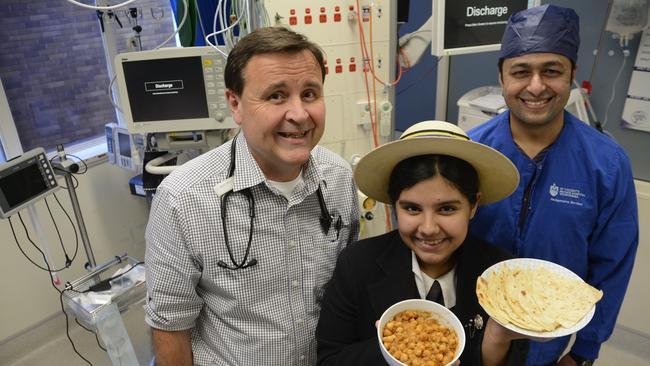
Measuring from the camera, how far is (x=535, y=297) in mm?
992

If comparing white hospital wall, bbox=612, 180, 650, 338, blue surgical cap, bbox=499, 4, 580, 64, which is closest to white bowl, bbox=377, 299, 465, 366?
blue surgical cap, bbox=499, 4, 580, 64

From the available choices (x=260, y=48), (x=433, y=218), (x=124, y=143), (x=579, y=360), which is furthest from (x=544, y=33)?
(x=124, y=143)

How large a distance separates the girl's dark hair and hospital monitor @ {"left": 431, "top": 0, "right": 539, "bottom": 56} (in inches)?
43.6

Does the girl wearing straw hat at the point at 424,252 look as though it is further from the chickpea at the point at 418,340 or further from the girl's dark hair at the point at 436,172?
the chickpea at the point at 418,340

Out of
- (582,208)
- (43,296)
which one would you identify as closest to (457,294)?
(582,208)

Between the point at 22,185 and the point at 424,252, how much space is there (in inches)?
69.1

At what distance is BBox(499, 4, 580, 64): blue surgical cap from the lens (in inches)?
50.6

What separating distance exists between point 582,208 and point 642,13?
147 cm

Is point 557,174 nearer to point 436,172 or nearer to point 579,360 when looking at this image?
point 436,172

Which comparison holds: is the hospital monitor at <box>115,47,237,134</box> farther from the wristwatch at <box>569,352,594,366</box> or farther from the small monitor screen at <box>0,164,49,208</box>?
the wristwatch at <box>569,352,594,366</box>

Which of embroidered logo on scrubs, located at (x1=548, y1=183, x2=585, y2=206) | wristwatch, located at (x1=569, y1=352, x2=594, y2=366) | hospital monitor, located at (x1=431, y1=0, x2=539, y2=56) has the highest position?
hospital monitor, located at (x1=431, y1=0, x2=539, y2=56)

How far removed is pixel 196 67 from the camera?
219cm

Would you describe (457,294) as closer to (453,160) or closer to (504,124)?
(453,160)

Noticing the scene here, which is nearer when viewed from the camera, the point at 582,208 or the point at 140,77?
the point at 582,208
